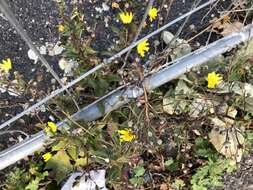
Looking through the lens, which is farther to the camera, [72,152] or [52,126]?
[72,152]

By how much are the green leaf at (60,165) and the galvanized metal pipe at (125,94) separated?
92 mm

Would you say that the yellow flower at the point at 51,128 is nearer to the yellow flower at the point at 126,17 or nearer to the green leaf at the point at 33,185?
the green leaf at the point at 33,185

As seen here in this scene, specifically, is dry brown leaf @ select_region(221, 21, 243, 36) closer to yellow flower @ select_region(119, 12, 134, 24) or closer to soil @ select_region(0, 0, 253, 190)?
soil @ select_region(0, 0, 253, 190)

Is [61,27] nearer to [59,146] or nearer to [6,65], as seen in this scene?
[6,65]

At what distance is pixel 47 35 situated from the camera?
2039 millimetres

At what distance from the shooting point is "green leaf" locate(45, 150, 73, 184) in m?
1.88

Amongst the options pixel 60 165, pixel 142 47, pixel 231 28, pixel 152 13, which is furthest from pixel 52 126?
pixel 231 28

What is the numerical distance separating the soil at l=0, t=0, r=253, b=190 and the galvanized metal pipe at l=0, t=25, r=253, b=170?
0.63 ft

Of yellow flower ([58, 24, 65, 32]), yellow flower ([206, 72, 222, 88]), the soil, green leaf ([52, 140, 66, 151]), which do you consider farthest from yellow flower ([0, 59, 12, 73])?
yellow flower ([206, 72, 222, 88])

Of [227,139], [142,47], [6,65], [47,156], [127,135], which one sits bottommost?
[227,139]

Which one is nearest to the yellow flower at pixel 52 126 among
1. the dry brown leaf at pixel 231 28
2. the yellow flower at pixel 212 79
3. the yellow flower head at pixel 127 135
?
the yellow flower head at pixel 127 135

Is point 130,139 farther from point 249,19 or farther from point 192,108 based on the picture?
point 249,19

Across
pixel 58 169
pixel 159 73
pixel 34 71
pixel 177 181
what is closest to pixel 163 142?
pixel 177 181

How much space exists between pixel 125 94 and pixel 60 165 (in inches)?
16.0
